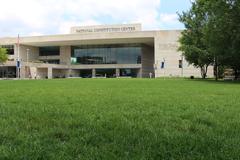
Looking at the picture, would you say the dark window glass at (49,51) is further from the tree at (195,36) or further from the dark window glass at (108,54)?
the tree at (195,36)

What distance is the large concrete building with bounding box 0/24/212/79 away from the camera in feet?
360

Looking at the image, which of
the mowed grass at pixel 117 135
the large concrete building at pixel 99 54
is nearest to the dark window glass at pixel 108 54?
the large concrete building at pixel 99 54

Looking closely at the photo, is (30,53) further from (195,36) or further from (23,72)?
(195,36)

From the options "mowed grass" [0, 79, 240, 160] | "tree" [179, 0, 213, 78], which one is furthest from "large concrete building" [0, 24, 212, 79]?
"mowed grass" [0, 79, 240, 160]

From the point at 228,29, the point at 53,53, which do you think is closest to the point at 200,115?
the point at 228,29

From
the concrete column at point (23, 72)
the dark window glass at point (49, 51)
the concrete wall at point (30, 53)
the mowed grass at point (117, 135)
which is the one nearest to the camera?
the mowed grass at point (117, 135)

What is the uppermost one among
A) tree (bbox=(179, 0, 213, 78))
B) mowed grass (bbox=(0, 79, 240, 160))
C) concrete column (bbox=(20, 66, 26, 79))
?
tree (bbox=(179, 0, 213, 78))

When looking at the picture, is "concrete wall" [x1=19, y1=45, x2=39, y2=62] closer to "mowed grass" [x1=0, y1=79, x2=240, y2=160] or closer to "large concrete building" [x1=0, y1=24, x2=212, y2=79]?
"large concrete building" [x1=0, y1=24, x2=212, y2=79]

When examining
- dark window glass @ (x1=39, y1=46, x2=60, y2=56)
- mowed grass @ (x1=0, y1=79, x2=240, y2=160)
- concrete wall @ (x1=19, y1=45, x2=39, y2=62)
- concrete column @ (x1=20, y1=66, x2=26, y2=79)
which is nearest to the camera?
mowed grass @ (x1=0, y1=79, x2=240, y2=160)

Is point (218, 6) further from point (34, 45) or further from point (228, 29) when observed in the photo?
point (34, 45)

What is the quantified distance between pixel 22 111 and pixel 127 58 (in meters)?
Answer: 114

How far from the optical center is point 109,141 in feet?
20.4

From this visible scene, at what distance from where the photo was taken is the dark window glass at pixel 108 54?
402 ft

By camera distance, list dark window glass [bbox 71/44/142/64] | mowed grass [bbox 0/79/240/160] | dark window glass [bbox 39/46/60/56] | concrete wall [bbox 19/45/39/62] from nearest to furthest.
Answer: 1. mowed grass [bbox 0/79/240/160]
2. concrete wall [bbox 19/45/39/62]
3. dark window glass [bbox 71/44/142/64]
4. dark window glass [bbox 39/46/60/56]
